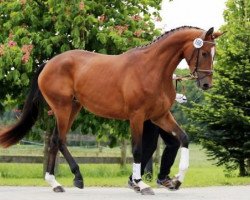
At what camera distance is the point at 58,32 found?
16094 mm

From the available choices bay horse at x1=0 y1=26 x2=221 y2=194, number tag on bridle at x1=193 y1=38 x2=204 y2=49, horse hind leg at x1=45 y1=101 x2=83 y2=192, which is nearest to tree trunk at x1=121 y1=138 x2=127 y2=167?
bay horse at x1=0 y1=26 x2=221 y2=194

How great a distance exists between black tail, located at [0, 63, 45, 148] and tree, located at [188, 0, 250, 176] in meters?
5.65

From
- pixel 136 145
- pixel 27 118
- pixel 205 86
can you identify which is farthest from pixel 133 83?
pixel 27 118

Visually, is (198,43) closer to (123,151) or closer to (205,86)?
(205,86)

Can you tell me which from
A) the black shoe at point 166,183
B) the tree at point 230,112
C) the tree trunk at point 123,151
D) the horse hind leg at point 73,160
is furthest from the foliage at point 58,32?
the black shoe at point 166,183

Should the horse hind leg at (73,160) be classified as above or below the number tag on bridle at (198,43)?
below

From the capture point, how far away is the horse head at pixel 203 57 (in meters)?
8.62

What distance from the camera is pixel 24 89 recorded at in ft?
54.0

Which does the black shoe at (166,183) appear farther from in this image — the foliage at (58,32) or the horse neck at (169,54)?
the foliage at (58,32)

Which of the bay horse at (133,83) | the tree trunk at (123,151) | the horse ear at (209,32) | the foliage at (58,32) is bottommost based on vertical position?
the tree trunk at (123,151)

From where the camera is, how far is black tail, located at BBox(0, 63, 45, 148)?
998 cm

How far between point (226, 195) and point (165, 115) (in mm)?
1406

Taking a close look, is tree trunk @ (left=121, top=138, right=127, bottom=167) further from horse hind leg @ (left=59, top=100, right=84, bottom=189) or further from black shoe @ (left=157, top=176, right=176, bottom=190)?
horse hind leg @ (left=59, top=100, right=84, bottom=189)

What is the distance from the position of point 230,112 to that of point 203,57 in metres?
6.04
